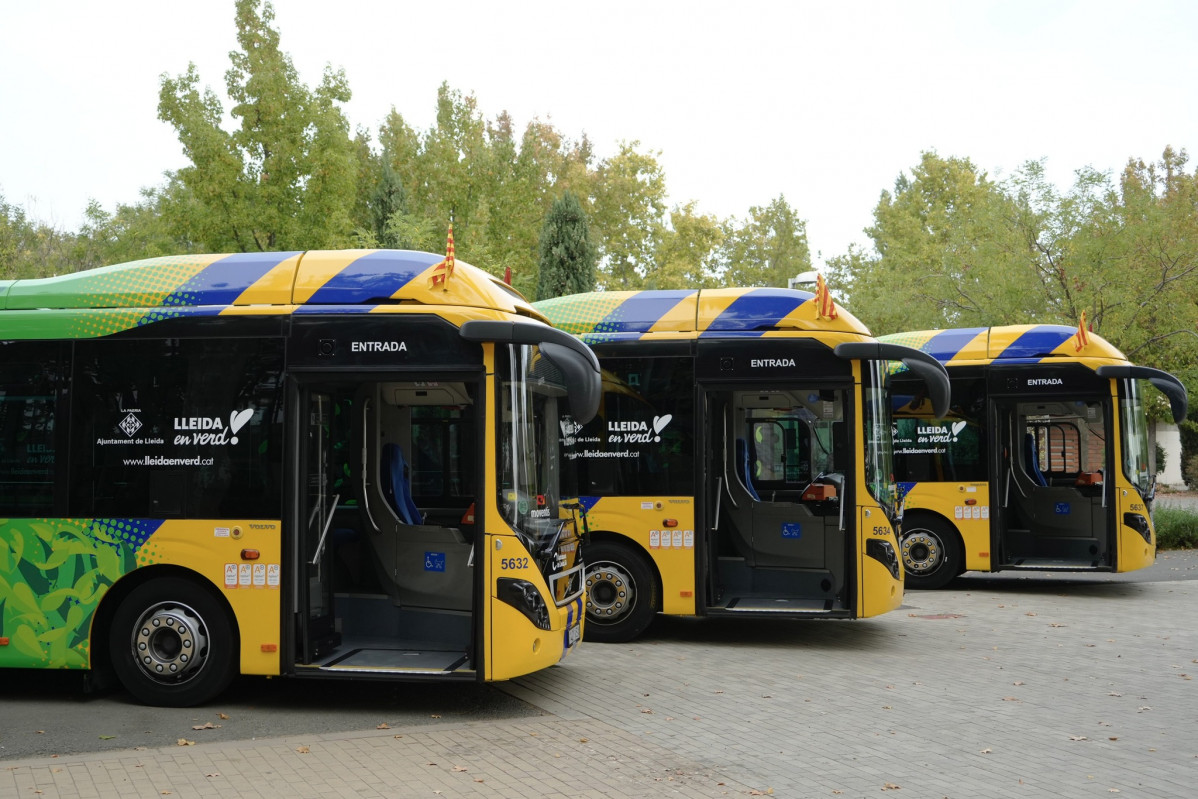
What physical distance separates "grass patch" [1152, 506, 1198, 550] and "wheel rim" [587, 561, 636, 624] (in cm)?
1377

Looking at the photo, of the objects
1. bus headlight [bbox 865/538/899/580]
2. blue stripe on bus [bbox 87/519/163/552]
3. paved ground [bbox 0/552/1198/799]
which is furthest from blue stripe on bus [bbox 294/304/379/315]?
bus headlight [bbox 865/538/899/580]

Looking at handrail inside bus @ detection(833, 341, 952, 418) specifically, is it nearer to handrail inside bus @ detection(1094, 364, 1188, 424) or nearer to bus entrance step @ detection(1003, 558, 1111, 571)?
handrail inside bus @ detection(1094, 364, 1188, 424)

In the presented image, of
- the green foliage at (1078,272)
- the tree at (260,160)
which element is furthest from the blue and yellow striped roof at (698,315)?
the green foliage at (1078,272)

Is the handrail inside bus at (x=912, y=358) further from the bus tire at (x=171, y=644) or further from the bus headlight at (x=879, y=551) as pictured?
the bus tire at (x=171, y=644)

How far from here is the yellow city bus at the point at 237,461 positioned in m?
8.06

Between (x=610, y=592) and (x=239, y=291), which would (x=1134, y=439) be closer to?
(x=610, y=592)

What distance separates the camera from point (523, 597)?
7.96m

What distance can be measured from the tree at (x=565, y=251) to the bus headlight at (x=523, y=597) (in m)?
24.2

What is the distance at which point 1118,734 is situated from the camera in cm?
764

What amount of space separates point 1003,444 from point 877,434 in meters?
5.38

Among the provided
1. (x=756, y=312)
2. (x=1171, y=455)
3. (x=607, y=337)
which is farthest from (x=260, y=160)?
(x=1171, y=455)

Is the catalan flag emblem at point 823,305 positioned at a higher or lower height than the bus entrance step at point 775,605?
higher

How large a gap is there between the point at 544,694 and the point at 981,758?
3.29 meters

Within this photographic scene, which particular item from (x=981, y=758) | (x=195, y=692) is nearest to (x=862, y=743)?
(x=981, y=758)
